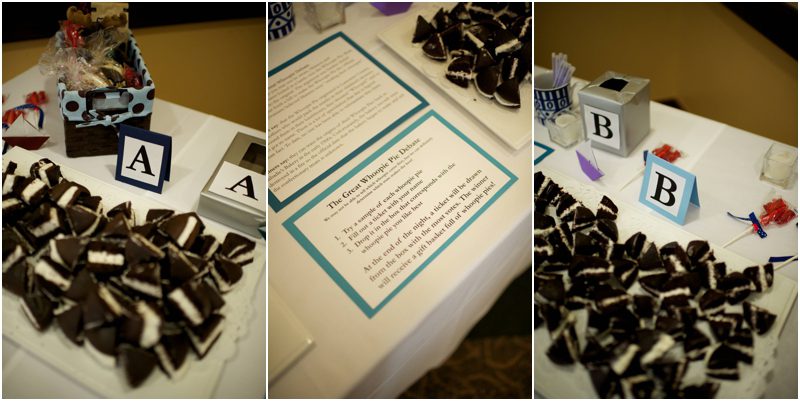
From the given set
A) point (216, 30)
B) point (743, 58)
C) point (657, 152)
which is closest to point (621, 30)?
point (743, 58)

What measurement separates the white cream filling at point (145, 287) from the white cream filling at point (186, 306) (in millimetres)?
39

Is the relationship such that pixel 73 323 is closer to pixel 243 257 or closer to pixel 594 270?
pixel 243 257

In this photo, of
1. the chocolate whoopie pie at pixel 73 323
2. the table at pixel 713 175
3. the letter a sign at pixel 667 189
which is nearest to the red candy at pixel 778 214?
the table at pixel 713 175

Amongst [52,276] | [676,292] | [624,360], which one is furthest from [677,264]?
[52,276]

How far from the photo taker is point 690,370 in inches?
44.5

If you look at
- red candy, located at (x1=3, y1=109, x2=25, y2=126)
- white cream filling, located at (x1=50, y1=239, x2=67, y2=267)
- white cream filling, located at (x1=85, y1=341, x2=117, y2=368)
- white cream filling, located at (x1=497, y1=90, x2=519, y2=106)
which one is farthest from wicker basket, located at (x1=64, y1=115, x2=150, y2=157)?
white cream filling, located at (x1=497, y1=90, x2=519, y2=106)

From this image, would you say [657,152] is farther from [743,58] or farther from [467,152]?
[743,58]

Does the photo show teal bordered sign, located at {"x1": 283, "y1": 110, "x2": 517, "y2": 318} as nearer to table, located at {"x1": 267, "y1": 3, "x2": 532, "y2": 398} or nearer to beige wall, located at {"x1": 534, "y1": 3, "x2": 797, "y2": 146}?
table, located at {"x1": 267, "y1": 3, "x2": 532, "y2": 398}

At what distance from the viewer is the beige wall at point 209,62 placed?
2285 millimetres

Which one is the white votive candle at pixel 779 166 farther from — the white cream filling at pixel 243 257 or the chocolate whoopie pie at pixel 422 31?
the white cream filling at pixel 243 257

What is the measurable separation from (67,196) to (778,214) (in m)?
1.75

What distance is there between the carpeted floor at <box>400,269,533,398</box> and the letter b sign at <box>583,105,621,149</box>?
533 mm

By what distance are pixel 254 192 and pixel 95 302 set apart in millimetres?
422

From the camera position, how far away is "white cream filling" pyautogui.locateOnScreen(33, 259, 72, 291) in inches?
46.6
